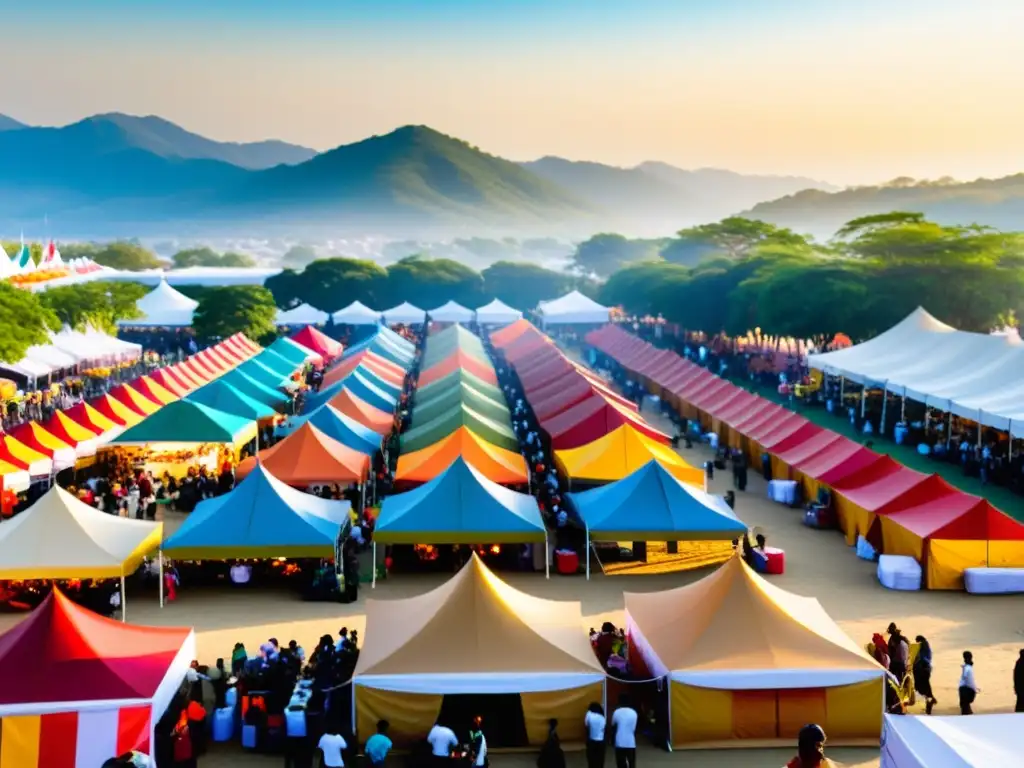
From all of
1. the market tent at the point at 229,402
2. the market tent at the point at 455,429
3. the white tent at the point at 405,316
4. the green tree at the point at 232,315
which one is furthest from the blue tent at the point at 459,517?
the white tent at the point at 405,316

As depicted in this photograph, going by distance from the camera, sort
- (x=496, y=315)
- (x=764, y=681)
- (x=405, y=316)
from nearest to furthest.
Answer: (x=764, y=681) → (x=405, y=316) → (x=496, y=315)

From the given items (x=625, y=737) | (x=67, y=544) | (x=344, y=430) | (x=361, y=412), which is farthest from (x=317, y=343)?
(x=625, y=737)

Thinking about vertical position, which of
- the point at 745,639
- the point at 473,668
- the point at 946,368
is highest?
the point at 946,368

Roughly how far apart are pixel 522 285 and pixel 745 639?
8948 centimetres

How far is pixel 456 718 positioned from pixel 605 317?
51.5 meters

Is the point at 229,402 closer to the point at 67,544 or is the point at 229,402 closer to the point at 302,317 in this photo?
the point at 67,544

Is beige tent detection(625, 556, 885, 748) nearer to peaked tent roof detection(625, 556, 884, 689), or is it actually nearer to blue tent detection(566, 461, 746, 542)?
peaked tent roof detection(625, 556, 884, 689)

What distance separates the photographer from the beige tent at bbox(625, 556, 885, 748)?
37.8ft

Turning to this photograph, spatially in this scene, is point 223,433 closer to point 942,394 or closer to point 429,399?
point 429,399

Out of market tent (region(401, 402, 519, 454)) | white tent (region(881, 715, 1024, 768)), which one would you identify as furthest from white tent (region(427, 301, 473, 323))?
white tent (region(881, 715, 1024, 768))

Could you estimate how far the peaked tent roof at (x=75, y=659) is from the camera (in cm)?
1081

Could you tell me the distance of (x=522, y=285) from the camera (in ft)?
330

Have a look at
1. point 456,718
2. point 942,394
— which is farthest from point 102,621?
point 942,394

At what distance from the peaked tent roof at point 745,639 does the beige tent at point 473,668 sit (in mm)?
948
